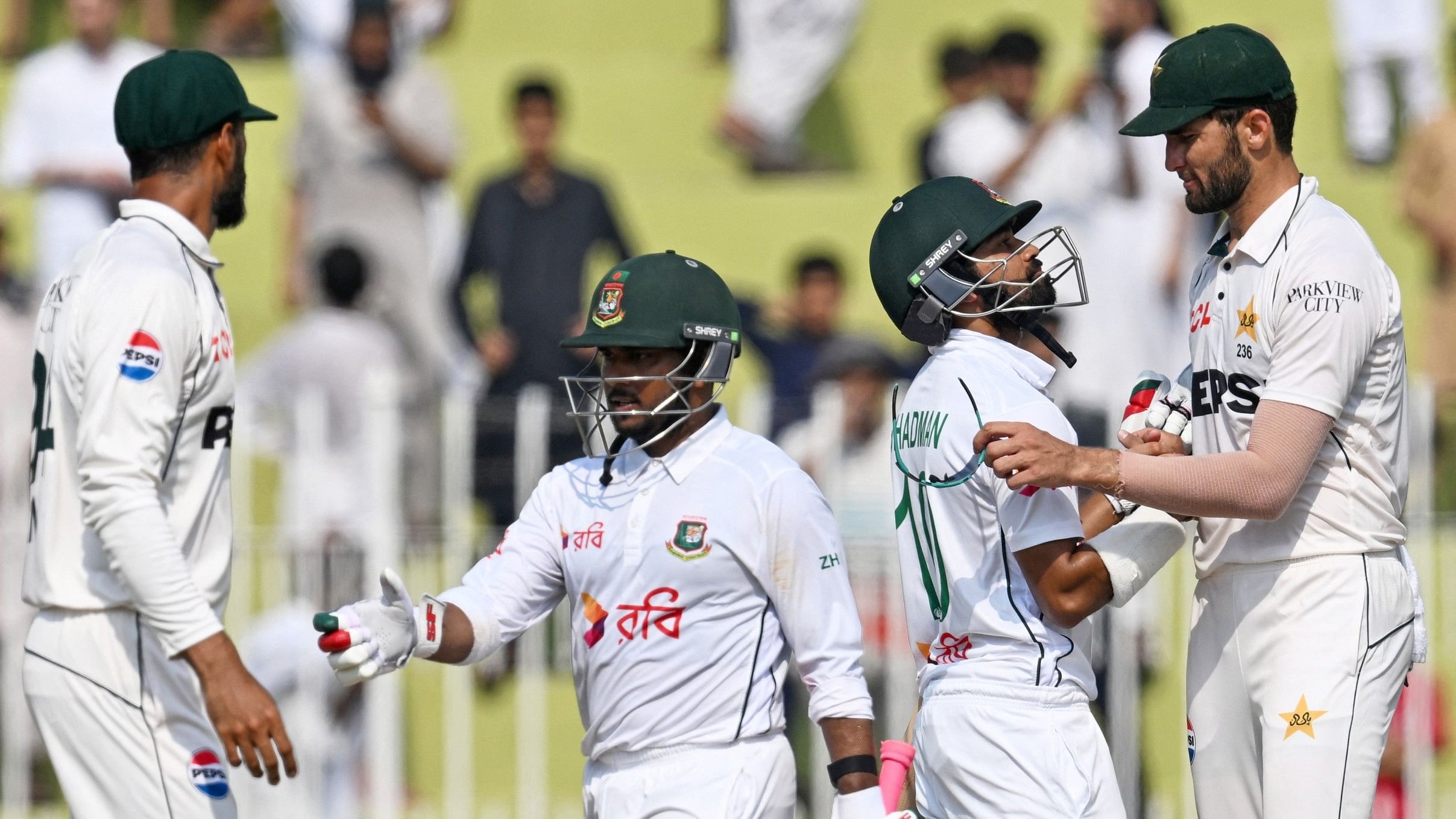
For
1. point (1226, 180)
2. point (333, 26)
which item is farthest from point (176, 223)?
point (333, 26)

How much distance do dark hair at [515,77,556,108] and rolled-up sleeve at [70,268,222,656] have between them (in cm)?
614

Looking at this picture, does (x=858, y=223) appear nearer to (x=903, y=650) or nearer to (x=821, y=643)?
(x=903, y=650)

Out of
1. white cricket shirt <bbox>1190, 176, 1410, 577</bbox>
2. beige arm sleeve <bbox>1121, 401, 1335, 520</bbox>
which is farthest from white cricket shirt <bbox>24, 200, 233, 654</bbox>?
white cricket shirt <bbox>1190, 176, 1410, 577</bbox>

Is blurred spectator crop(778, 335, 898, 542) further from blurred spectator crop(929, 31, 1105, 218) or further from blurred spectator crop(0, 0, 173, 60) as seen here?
blurred spectator crop(0, 0, 173, 60)

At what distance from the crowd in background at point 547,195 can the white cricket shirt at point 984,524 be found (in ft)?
15.0

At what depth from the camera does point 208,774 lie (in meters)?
4.50

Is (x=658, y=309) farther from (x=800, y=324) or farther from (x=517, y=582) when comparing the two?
(x=800, y=324)

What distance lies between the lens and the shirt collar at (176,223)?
15.3ft

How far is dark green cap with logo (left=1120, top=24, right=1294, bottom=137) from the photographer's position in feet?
13.8

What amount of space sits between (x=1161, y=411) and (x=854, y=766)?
3.62ft

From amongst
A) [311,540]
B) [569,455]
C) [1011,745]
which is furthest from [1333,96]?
[1011,745]

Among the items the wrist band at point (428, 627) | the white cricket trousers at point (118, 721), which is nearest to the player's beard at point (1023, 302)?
the wrist band at point (428, 627)

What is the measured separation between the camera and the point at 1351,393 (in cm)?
421

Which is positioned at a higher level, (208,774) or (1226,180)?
(1226,180)
